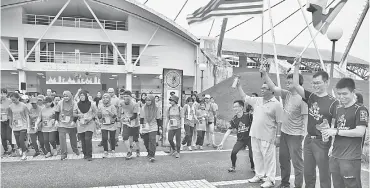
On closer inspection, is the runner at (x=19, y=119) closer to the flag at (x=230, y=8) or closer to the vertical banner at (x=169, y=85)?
the vertical banner at (x=169, y=85)

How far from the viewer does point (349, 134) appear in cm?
320

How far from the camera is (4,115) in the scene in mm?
7391

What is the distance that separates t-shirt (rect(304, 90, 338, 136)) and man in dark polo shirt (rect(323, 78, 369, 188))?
0.32 meters

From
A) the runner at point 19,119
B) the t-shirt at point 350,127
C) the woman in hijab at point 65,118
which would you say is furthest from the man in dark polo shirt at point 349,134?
the runner at point 19,119

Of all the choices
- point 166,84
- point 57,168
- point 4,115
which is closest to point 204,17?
point 166,84

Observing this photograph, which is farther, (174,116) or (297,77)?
(174,116)

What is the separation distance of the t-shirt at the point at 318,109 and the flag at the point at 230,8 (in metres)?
2.42

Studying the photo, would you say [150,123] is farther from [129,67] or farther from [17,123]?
[129,67]

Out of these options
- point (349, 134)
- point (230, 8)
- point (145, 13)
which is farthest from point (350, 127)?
point (145, 13)

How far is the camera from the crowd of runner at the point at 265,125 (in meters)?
3.31

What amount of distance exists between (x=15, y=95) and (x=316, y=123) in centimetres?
706

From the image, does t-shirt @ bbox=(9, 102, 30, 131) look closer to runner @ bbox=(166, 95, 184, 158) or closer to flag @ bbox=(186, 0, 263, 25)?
runner @ bbox=(166, 95, 184, 158)

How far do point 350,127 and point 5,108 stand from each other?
7.98 m

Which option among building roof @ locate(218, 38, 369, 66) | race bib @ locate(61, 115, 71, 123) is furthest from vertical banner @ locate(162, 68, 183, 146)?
building roof @ locate(218, 38, 369, 66)
